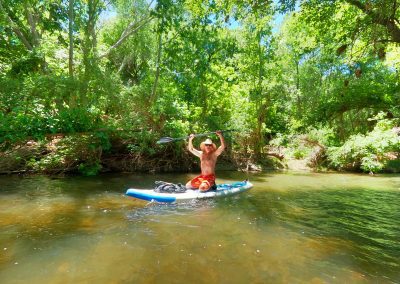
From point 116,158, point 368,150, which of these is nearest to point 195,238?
point 116,158

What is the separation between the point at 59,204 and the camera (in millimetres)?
6828

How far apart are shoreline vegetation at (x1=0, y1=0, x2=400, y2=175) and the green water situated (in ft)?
9.49

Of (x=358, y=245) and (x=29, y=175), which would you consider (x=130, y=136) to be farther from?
(x=358, y=245)

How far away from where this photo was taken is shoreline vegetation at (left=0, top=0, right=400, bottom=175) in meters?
9.98

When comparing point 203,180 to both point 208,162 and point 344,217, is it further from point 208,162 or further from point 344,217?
point 344,217

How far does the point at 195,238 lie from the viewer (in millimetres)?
4793

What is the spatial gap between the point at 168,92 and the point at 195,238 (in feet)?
32.9

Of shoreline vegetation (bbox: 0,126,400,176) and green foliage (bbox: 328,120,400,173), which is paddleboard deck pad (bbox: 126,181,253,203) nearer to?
shoreline vegetation (bbox: 0,126,400,176)

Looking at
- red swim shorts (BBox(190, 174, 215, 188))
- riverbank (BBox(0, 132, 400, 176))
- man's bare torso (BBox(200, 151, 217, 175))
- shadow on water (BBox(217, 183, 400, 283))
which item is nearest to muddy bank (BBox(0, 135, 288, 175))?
riverbank (BBox(0, 132, 400, 176))

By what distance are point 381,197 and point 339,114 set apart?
39.1 ft

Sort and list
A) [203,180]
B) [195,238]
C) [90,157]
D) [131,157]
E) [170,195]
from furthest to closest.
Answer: [131,157] < [90,157] < [203,180] < [170,195] < [195,238]

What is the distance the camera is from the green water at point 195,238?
3545mm

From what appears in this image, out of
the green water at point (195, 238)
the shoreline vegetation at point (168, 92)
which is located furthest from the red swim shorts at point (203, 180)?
the shoreline vegetation at point (168, 92)

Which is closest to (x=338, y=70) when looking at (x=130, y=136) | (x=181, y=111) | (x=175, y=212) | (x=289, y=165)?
(x=289, y=165)
